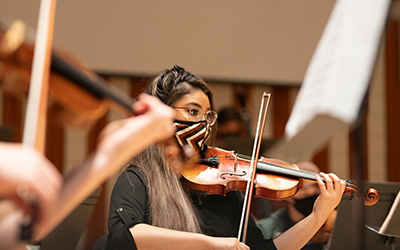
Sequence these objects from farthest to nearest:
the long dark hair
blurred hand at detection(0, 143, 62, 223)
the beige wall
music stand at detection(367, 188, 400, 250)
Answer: the beige wall, music stand at detection(367, 188, 400, 250), the long dark hair, blurred hand at detection(0, 143, 62, 223)

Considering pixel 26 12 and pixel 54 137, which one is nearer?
pixel 26 12

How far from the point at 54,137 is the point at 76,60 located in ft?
10.5

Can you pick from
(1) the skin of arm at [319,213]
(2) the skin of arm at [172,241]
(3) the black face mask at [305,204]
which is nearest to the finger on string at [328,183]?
(1) the skin of arm at [319,213]

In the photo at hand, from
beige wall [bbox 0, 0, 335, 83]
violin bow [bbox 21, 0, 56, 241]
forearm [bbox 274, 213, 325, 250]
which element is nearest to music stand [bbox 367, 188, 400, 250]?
forearm [bbox 274, 213, 325, 250]

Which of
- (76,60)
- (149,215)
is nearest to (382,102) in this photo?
(149,215)

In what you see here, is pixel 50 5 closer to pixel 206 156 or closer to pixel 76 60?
pixel 76 60

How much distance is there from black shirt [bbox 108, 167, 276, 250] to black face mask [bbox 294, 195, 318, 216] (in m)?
0.71

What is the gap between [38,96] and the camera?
61 cm

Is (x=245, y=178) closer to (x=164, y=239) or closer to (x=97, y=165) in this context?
(x=164, y=239)

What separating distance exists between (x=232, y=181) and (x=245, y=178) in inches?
1.8

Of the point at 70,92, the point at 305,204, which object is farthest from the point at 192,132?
the point at 305,204

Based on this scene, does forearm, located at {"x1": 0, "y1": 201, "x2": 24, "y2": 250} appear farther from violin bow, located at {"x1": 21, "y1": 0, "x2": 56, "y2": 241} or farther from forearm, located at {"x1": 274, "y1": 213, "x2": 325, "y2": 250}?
forearm, located at {"x1": 274, "y1": 213, "x2": 325, "y2": 250}

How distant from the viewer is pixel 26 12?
3.45 meters

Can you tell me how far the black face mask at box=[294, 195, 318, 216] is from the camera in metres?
2.20
